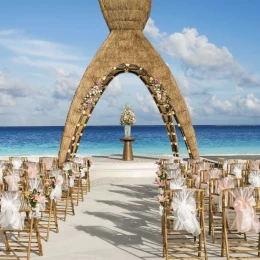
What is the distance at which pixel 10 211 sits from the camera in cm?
624

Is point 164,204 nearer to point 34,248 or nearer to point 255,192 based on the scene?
point 255,192

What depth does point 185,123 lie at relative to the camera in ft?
50.3

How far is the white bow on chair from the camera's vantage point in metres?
6.24

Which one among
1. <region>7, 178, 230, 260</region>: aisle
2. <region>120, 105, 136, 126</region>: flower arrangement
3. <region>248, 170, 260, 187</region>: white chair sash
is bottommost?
<region>7, 178, 230, 260</region>: aisle

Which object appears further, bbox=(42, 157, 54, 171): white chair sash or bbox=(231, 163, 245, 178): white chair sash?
bbox=(42, 157, 54, 171): white chair sash

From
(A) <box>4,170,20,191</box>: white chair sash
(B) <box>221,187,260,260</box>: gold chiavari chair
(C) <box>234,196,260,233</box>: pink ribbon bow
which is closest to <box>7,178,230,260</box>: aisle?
(B) <box>221,187,260,260</box>: gold chiavari chair

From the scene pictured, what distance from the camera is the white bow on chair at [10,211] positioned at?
624 centimetres

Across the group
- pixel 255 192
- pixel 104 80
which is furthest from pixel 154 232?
pixel 104 80

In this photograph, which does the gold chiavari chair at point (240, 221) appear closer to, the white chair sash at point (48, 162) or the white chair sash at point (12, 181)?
the white chair sash at point (12, 181)

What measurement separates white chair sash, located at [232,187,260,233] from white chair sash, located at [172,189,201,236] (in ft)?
1.81

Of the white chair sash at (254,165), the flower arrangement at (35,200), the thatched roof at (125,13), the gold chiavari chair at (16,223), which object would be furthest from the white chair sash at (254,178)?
the thatched roof at (125,13)

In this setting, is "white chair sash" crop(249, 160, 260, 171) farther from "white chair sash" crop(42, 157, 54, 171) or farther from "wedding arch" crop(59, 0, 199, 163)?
"white chair sash" crop(42, 157, 54, 171)

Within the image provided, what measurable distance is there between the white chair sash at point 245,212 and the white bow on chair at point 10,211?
9.79 feet

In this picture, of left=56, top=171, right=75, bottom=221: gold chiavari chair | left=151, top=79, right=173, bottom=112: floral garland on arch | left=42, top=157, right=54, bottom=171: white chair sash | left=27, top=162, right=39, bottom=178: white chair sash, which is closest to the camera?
left=56, top=171, right=75, bottom=221: gold chiavari chair
